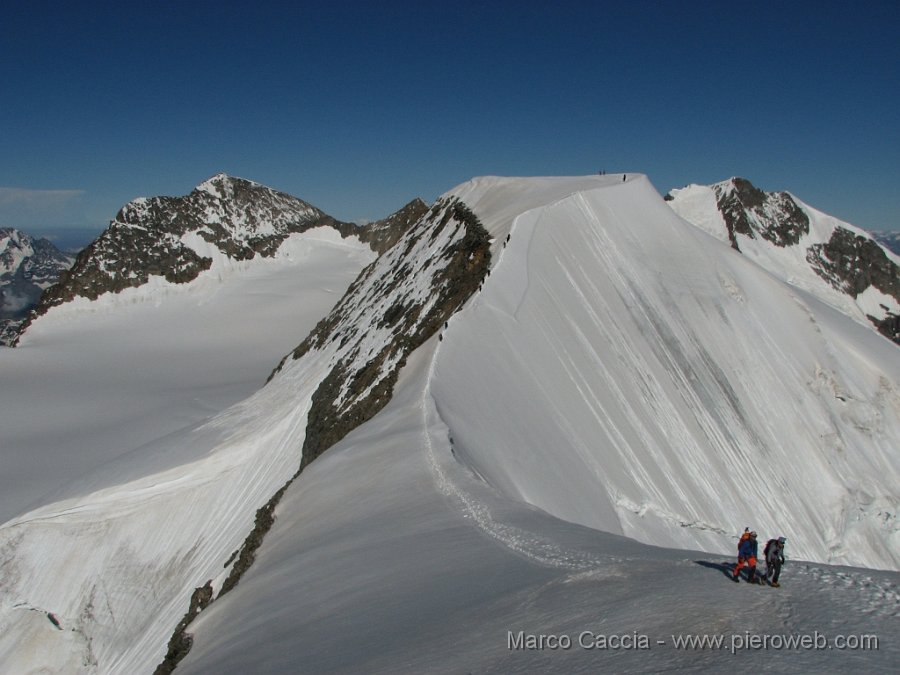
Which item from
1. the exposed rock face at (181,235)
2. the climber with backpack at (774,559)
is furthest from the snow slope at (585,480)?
the exposed rock face at (181,235)

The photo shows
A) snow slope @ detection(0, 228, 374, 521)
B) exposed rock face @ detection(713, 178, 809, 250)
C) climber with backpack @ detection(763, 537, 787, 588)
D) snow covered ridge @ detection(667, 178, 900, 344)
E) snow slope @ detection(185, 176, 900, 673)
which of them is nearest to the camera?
snow slope @ detection(185, 176, 900, 673)

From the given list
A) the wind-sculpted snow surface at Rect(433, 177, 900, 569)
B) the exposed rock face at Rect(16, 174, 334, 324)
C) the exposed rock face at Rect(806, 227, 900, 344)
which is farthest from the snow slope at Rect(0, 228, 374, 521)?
the exposed rock face at Rect(806, 227, 900, 344)

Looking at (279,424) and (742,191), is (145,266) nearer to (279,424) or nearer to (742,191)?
(279,424)

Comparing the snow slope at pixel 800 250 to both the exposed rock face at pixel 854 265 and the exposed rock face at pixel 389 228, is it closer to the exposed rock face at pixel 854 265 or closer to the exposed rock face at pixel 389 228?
the exposed rock face at pixel 854 265

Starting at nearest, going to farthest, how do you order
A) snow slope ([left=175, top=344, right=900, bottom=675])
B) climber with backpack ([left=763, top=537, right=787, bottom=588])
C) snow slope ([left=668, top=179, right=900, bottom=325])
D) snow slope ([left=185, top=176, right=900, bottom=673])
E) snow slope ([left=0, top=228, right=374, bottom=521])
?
1. snow slope ([left=175, top=344, right=900, bottom=675])
2. snow slope ([left=185, top=176, right=900, bottom=673])
3. climber with backpack ([left=763, top=537, right=787, bottom=588])
4. snow slope ([left=0, top=228, right=374, bottom=521])
5. snow slope ([left=668, top=179, right=900, bottom=325])

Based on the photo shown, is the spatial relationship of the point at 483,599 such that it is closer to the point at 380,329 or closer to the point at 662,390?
the point at 662,390

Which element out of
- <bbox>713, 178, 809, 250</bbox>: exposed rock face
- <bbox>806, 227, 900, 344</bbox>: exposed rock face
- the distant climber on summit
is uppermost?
<bbox>713, 178, 809, 250</bbox>: exposed rock face

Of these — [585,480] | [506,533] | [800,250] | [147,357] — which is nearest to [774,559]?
[506,533]

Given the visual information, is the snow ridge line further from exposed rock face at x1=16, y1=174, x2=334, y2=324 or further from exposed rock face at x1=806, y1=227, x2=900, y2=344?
exposed rock face at x1=806, y1=227, x2=900, y2=344
